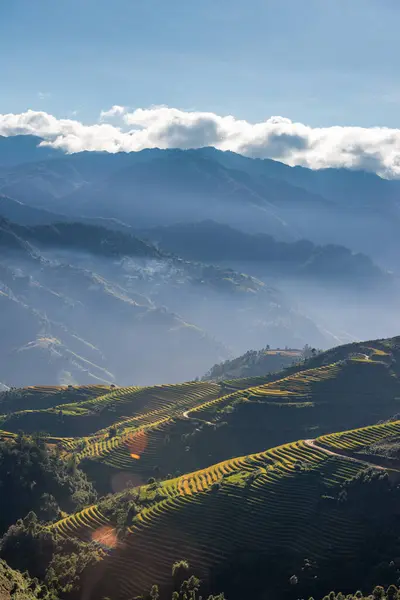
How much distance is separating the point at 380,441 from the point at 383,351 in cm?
7430

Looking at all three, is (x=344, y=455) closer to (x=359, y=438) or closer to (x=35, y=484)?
(x=359, y=438)

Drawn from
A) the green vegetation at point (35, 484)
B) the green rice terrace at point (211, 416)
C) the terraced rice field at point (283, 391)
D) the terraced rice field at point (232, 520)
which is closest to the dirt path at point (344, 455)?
the terraced rice field at point (232, 520)

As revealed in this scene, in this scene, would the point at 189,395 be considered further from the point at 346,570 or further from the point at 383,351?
the point at 346,570

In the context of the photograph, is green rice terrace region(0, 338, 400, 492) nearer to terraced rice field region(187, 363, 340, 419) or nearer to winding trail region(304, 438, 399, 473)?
terraced rice field region(187, 363, 340, 419)

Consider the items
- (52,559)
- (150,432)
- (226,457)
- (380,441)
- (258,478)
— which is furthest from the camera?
(150,432)

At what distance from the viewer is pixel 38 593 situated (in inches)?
3410

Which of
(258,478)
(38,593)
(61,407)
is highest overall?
(61,407)

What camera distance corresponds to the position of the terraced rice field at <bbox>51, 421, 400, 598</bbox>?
9219cm

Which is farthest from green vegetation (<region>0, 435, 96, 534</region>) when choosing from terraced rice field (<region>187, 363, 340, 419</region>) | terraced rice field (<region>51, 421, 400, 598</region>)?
terraced rice field (<region>187, 363, 340, 419</region>)

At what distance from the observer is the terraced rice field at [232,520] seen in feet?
302

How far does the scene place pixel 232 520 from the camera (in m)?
98.9

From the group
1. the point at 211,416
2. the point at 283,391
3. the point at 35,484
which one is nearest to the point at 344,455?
the point at 35,484

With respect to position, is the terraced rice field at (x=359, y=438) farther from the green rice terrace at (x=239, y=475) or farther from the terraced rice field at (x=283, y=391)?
the terraced rice field at (x=283, y=391)

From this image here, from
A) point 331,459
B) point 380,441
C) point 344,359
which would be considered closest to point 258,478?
point 331,459
